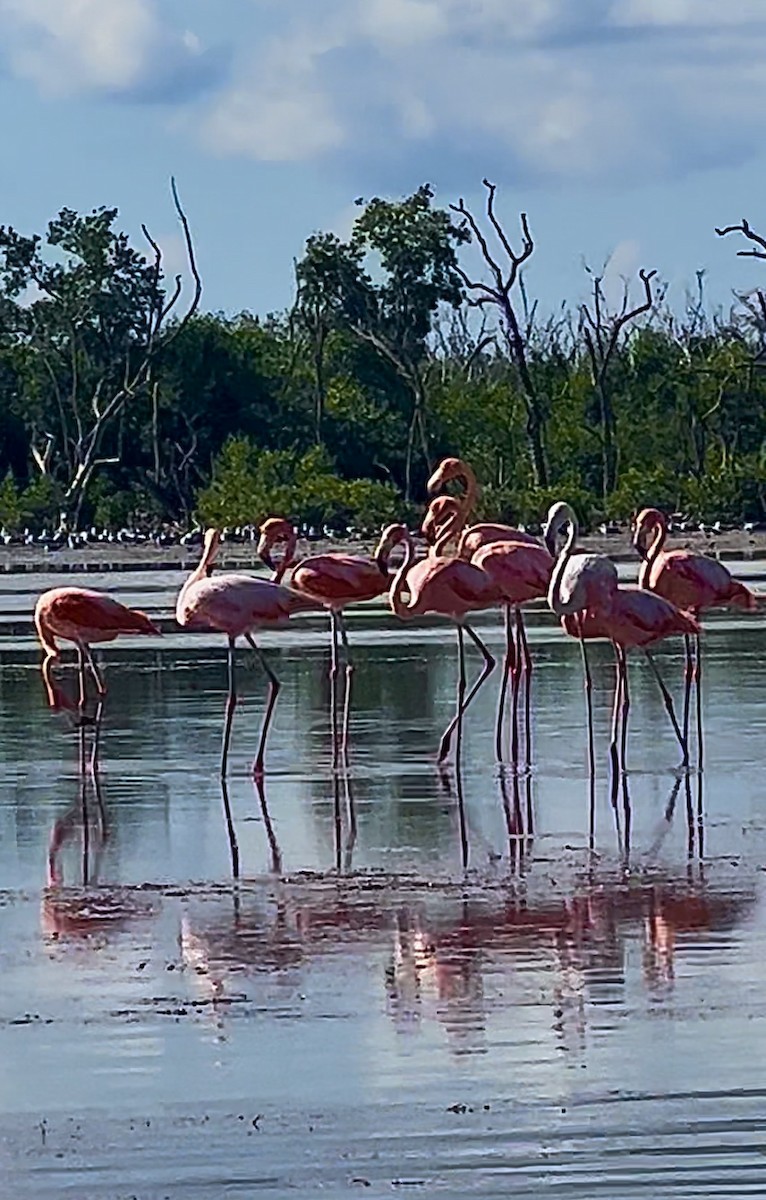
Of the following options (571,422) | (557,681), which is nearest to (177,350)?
(571,422)

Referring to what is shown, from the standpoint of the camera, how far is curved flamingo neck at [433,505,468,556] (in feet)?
53.5

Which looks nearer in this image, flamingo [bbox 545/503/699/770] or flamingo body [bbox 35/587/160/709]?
flamingo [bbox 545/503/699/770]

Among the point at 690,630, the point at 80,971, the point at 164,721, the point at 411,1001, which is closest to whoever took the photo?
the point at 411,1001

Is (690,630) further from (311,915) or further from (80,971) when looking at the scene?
(80,971)

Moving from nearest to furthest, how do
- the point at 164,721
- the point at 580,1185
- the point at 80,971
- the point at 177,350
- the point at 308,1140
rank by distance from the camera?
the point at 580,1185 → the point at 308,1140 → the point at 80,971 → the point at 164,721 → the point at 177,350

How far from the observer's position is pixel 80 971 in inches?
340

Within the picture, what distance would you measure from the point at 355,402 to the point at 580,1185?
162ft

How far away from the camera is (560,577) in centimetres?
1380

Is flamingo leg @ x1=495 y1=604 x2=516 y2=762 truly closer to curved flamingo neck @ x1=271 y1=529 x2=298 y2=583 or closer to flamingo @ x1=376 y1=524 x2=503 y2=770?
flamingo @ x1=376 y1=524 x2=503 y2=770

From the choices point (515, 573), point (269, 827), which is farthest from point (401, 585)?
point (269, 827)

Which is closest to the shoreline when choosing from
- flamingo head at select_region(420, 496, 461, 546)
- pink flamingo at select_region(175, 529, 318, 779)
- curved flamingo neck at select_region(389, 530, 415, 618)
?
flamingo head at select_region(420, 496, 461, 546)

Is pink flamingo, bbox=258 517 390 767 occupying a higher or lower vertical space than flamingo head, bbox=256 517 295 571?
lower

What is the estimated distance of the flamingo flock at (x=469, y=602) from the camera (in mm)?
13734

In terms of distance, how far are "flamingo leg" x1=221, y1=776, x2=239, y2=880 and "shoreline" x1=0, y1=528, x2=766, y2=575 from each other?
24.1m
